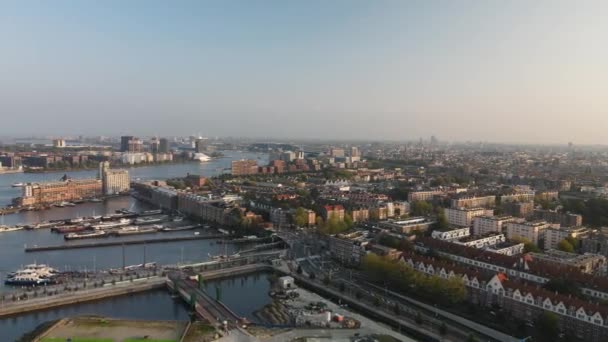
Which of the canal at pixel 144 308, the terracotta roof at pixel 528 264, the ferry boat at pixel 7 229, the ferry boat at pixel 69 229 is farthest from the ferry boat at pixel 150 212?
the terracotta roof at pixel 528 264

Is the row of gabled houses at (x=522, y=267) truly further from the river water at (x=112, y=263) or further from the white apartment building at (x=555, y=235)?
the river water at (x=112, y=263)

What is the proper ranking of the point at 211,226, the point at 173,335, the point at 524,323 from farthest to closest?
the point at 211,226 < the point at 524,323 < the point at 173,335

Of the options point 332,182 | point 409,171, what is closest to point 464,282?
point 332,182

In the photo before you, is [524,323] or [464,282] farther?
[464,282]

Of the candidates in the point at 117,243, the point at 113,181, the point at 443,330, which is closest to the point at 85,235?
the point at 117,243

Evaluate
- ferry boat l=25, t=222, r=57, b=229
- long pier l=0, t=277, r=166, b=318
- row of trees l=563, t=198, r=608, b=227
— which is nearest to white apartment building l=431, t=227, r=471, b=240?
row of trees l=563, t=198, r=608, b=227

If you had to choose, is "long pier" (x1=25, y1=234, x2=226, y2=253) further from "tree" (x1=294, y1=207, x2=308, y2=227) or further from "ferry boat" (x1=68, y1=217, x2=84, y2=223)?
"ferry boat" (x1=68, y1=217, x2=84, y2=223)

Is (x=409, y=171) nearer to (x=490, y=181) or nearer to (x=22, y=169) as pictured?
(x=490, y=181)
